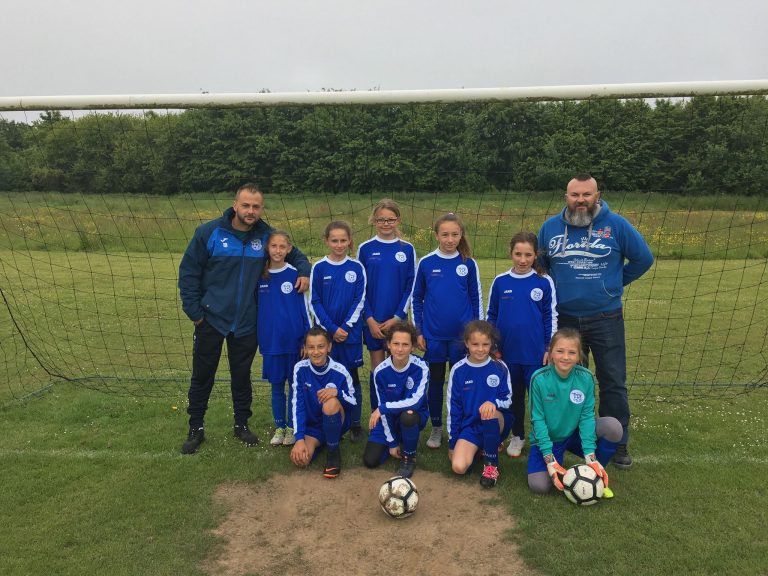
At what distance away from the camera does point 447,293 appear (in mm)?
4328

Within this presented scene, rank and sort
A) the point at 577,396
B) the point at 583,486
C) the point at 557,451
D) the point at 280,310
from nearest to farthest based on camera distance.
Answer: the point at 583,486 → the point at 577,396 → the point at 557,451 → the point at 280,310

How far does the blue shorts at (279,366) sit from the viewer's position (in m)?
4.56

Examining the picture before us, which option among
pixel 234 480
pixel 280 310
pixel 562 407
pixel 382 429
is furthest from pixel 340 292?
pixel 562 407

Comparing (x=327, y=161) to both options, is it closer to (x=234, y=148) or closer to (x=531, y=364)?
(x=234, y=148)

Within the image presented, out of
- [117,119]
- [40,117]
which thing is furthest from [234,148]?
[40,117]

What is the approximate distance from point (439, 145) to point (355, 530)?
12.1 feet

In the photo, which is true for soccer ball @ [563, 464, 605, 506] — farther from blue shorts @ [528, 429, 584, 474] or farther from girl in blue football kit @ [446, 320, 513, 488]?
girl in blue football kit @ [446, 320, 513, 488]

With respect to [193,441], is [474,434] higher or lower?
higher

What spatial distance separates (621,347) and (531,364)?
0.66 m

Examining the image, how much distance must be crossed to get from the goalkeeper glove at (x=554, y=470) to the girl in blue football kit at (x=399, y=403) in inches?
36.7

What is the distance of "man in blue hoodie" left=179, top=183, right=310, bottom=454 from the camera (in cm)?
429

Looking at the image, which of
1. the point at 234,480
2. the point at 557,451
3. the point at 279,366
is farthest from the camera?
the point at 279,366

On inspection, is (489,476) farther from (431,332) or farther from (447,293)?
(447,293)

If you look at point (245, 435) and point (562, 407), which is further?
point (245, 435)
